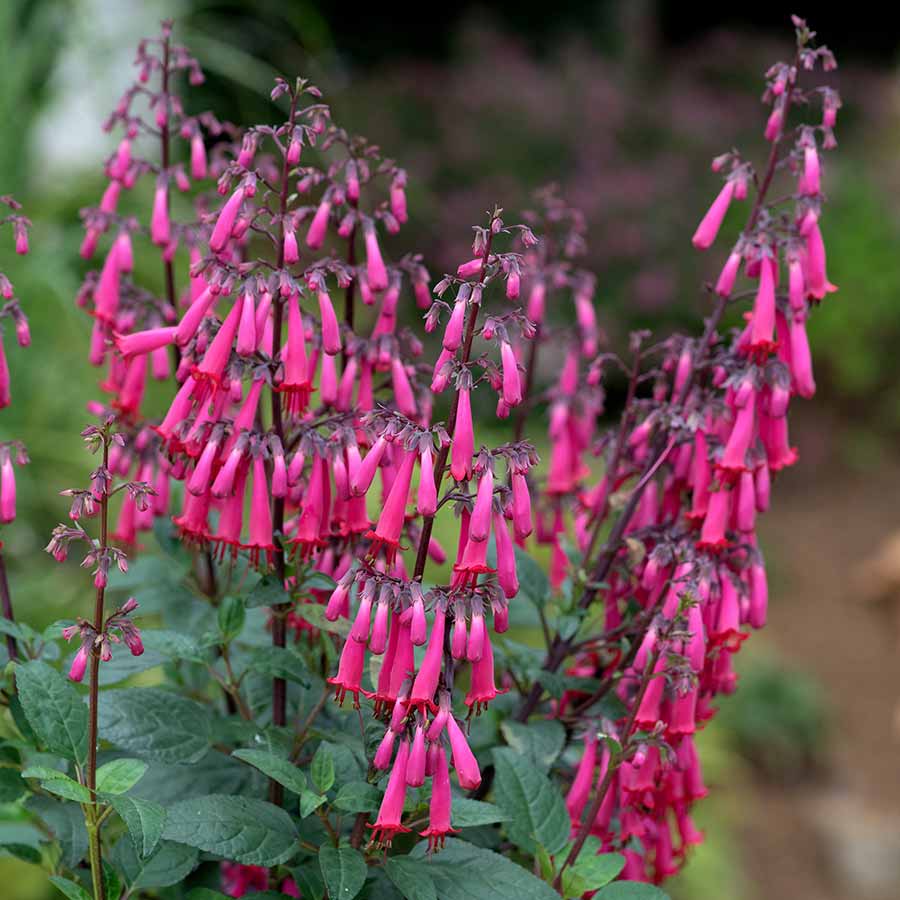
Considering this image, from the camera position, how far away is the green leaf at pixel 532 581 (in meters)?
1.78

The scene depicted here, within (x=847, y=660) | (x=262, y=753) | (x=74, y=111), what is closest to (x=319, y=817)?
(x=262, y=753)

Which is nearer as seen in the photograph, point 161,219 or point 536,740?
point 536,740

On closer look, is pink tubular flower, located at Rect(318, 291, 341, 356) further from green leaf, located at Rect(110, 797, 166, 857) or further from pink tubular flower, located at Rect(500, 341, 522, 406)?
green leaf, located at Rect(110, 797, 166, 857)

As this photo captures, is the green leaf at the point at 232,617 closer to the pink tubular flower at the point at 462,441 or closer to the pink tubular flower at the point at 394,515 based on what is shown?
the pink tubular flower at the point at 394,515

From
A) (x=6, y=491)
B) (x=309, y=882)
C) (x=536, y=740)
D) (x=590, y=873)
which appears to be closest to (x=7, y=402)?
(x=6, y=491)

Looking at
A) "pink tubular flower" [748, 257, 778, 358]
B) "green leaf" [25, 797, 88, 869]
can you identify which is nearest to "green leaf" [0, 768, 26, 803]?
"green leaf" [25, 797, 88, 869]

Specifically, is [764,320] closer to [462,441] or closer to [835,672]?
[462,441]

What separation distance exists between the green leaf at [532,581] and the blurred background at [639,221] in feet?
8.19

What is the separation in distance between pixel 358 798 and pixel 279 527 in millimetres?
360

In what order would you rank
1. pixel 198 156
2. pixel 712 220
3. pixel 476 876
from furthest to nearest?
pixel 198 156 < pixel 712 220 < pixel 476 876

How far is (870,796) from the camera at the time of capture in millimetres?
5609

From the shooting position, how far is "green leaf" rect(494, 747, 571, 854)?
1456 millimetres

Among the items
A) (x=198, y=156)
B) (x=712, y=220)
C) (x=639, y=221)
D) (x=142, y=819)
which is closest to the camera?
(x=142, y=819)

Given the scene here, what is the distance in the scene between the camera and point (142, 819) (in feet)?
3.97
